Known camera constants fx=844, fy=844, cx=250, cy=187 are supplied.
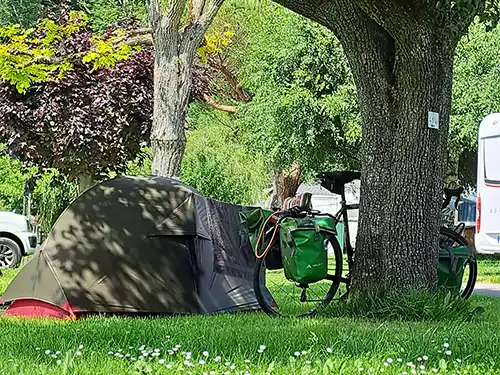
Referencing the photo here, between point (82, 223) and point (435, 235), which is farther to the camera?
point (82, 223)

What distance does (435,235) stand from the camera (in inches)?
302

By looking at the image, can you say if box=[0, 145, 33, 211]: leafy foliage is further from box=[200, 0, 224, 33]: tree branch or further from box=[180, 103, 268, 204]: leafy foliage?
box=[200, 0, 224, 33]: tree branch

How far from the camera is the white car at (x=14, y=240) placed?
1731 cm

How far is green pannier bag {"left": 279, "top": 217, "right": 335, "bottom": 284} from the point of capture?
7469 millimetres

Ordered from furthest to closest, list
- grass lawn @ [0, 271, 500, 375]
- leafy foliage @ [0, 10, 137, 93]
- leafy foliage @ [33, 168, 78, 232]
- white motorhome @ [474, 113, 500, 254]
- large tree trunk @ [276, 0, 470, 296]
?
leafy foliage @ [33, 168, 78, 232] → white motorhome @ [474, 113, 500, 254] → leafy foliage @ [0, 10, 137, 93] → large tree trunk @ [276, 0, 470, 296] → grass lawn @ [0, 271, 500, 375]

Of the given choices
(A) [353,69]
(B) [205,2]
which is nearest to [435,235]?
(A) [353,69]

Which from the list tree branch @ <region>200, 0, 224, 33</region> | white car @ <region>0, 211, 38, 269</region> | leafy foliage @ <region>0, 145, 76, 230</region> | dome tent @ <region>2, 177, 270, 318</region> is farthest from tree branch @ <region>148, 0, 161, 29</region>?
white car @ <region>0, 211, 38, 269</region>

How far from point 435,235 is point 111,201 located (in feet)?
10.2

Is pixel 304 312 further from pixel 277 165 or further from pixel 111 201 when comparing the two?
pixel 277 165

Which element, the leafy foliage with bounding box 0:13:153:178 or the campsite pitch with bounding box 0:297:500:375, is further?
the leafy foliage with bounding box 0:13:153:178

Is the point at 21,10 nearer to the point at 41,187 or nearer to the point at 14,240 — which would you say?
the point at 41,187

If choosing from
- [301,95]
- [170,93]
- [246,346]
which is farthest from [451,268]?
[301,95]

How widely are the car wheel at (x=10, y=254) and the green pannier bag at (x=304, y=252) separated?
1092 cm

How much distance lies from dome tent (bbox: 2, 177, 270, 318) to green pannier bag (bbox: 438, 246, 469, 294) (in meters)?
1.98
